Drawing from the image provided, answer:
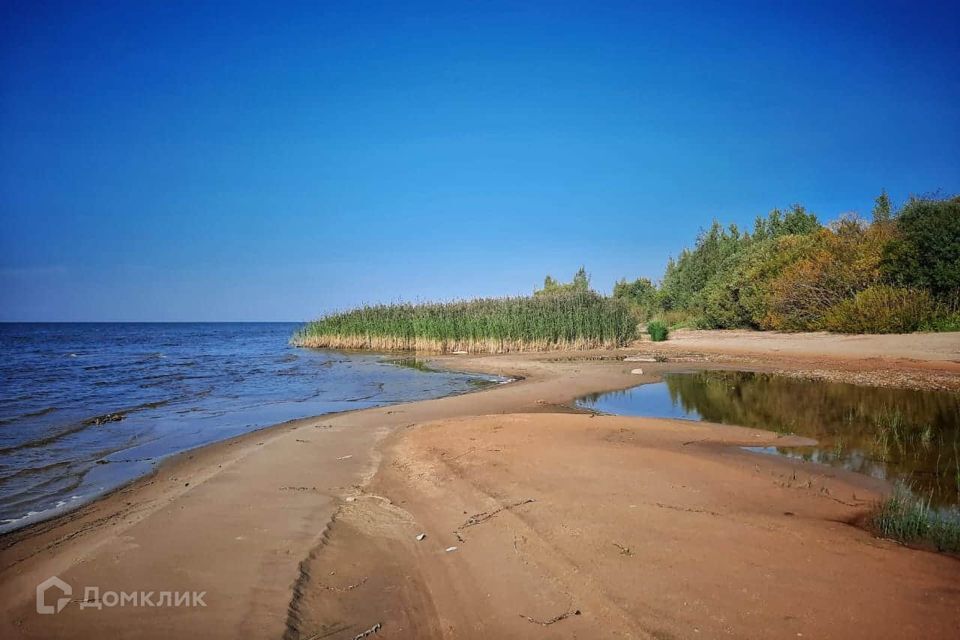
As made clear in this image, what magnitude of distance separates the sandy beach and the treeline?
65.7ft

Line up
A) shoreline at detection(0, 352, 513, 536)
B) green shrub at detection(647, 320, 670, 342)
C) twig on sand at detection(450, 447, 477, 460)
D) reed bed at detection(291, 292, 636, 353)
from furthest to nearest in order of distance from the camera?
green shrub at detection(647, 320, 670, 342) < reed bed at detection(291, 292, 636, 353) < twig on sand at detection(450, 447, 477, 460) < shoreline at detection(0, 352, 513, 536)

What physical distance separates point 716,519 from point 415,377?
16.1 meters

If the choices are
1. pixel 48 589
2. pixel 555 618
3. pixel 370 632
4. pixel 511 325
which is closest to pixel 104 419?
pixel 48 589

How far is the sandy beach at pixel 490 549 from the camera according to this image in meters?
3.34

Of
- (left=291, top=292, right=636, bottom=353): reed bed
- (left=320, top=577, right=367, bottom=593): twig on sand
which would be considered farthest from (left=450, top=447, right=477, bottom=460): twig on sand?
(left=291, top=292, right=636, bottom=353): reed bed

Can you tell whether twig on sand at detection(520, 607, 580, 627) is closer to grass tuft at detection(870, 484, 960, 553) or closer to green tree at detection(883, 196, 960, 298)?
grass tuft at detection(870, 484, 960, 553)

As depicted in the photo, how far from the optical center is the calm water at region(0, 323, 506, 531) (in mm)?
7496

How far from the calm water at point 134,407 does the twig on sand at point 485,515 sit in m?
4.69

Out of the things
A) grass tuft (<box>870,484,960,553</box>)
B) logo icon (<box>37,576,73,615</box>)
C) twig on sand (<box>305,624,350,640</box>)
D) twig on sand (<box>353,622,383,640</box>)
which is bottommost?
grass tuft (<box>870,484,960,553</box>)

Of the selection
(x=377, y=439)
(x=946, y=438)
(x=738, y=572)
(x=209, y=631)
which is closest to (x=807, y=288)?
(x=946, y=438)

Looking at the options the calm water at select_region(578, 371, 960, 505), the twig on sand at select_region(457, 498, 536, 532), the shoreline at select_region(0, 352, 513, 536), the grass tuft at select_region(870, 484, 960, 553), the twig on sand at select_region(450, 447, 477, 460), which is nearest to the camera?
the grass tuft at select_region(870, 484, 960, 553)

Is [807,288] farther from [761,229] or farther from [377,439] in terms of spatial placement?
[377,439]

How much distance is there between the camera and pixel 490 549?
174 inches

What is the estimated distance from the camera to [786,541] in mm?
4332
